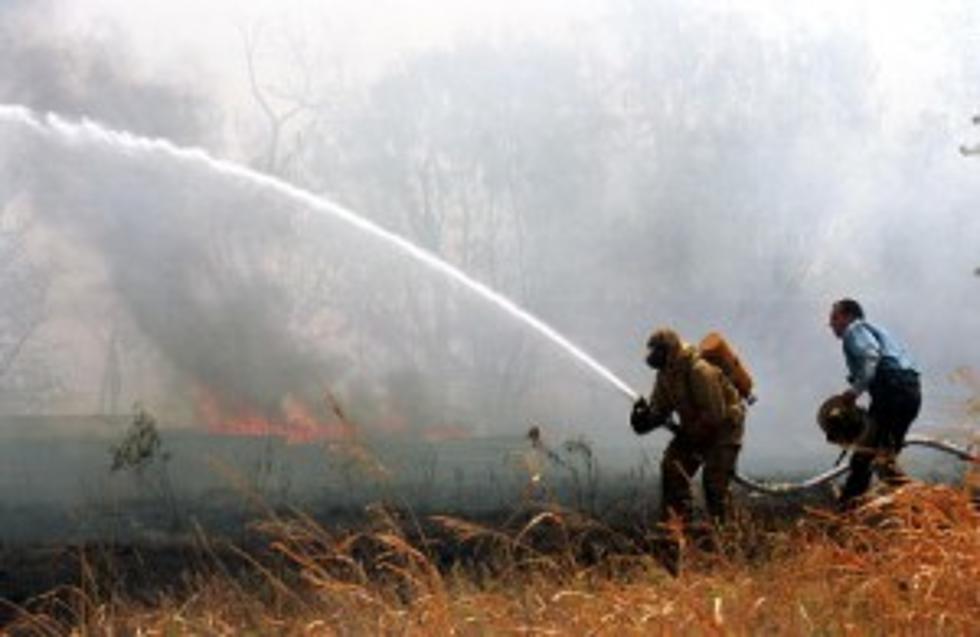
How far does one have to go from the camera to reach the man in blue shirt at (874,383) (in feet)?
37.2

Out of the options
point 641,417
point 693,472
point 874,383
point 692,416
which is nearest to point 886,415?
point 874,383

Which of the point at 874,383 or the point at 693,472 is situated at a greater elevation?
the point at 874,383

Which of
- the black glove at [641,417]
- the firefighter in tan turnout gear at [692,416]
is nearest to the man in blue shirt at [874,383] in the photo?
the firefighter in tan turnout gear at [692,416]

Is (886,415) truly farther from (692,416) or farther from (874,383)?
(692,416)

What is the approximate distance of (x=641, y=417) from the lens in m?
10.8

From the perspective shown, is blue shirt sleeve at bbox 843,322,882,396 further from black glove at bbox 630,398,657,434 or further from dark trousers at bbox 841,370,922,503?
black glove at bbox 630,398,657,434

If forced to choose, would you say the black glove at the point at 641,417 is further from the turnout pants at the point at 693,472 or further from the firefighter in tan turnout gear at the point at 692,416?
the turnout pants at the point at 693,472

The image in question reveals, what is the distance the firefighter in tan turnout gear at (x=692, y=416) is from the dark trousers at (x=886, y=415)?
1190 mm

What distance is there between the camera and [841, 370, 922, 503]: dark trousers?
11.5 meters

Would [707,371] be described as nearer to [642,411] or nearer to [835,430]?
[642,411]

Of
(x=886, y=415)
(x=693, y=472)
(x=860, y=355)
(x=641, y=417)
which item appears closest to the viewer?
(x=641, y=417)

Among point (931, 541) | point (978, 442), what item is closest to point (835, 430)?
point (978, 442)

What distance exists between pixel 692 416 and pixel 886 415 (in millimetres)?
1950

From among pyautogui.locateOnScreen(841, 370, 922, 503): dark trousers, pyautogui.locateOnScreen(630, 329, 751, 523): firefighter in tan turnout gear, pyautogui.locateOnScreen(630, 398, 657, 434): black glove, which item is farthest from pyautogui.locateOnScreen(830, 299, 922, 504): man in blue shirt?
pyautogui.locateOnScreen(630, 398, 657, 434): black glove
